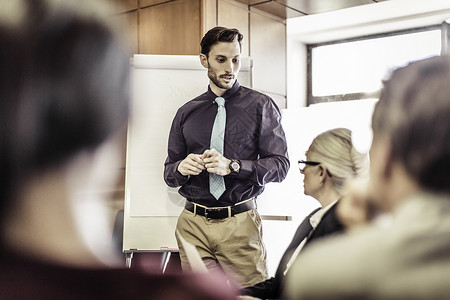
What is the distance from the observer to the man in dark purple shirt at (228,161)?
594mm

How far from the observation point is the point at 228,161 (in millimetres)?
723

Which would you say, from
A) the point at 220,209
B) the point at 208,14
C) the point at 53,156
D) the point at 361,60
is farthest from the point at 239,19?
the point at 208,14

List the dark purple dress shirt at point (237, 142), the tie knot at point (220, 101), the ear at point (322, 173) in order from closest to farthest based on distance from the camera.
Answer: the ear at point (322, 173) → the dark purple dress shirt at point (237, 142) → the tie knot at point (220, 101)

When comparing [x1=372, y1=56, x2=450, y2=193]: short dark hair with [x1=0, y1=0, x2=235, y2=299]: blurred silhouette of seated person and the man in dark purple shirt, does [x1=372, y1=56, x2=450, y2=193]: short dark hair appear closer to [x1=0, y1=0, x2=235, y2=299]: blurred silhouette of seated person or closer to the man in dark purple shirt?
[x1=0, y1=0, x2=235, y2=299]: blurred silhouette of seated person

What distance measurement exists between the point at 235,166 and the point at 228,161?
0.05 feet

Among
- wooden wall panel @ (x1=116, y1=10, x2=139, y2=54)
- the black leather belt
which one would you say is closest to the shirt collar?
wooden wall panel @ (x1=116, y1=10, x2=139, y2=54)

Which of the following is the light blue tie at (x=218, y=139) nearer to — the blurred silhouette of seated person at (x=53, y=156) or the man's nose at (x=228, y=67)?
the man's nose at (x=228, y=67)

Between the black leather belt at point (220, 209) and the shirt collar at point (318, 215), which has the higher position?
the shirt collar at point (318, 215)

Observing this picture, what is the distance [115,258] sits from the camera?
0.79 feet

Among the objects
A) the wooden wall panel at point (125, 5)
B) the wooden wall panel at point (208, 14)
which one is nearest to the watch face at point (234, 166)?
the wooden wall panel at point (125, 5)

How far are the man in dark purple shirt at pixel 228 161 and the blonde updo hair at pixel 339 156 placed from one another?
0.58 feet

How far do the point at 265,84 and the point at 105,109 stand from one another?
2.21 metres

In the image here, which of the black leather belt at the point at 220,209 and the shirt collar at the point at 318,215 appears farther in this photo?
the black leather belt at the point at 220,209

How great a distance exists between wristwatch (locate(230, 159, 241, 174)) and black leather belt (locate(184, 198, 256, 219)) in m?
0.22
